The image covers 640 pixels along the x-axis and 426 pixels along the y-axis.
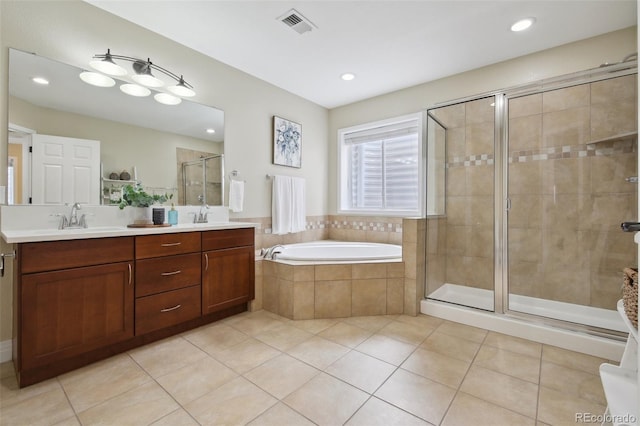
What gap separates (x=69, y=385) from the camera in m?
1.55

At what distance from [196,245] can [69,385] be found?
1047 mm

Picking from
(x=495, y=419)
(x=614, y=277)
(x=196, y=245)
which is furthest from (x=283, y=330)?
(x=614, y=277)

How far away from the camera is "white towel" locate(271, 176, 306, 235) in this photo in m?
3.21

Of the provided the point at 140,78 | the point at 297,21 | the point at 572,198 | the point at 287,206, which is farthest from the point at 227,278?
the point at 572,198

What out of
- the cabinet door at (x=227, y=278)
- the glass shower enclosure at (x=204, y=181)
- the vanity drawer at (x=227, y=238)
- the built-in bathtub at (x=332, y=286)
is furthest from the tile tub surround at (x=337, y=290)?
the glass shower enclosure at (x=204, y=181)

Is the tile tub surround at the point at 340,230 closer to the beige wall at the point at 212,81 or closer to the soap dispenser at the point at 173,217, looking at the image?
the beige wall at the point at 212,81

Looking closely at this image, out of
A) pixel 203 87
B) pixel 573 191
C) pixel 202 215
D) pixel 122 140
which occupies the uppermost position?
pixel 203 87

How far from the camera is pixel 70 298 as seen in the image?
160 cm

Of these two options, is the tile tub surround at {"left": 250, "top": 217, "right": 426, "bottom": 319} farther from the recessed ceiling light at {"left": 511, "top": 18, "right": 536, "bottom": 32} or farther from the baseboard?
the recessed ceiling light at {"left": 511, "top": 18, "right": 536, "bottom": 32}

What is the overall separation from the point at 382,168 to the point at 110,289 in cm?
309

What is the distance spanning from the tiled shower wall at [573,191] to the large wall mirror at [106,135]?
285 cm

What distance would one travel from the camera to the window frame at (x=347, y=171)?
3.23m

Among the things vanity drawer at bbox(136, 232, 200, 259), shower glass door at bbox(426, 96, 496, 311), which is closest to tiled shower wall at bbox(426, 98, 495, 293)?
shower glass door at bbox(426, 96, 496, 311)

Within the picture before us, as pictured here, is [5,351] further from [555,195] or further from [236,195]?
[555,195]
